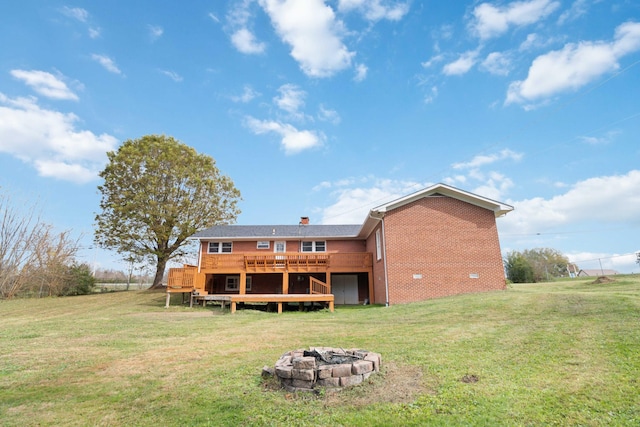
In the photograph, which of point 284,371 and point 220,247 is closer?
point 284,371

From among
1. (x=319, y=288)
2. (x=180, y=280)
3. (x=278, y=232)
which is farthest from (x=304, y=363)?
(x=278, y=232)

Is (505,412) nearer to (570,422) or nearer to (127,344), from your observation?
(570,422)

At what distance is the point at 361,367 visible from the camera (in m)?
4.80

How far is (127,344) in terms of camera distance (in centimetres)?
838

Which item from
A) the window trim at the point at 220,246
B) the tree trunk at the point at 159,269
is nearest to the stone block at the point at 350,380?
the window trim at the point at 220,246

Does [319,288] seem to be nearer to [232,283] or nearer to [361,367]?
[232,283]

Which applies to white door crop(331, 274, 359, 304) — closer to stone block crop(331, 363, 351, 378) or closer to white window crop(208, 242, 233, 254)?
white window crop(208, 242, 233, 254)

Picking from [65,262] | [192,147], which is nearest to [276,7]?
[192,147]

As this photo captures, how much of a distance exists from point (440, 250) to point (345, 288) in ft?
25.6

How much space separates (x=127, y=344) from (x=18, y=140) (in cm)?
1483

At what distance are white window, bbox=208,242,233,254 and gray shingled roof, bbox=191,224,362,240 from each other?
64cm

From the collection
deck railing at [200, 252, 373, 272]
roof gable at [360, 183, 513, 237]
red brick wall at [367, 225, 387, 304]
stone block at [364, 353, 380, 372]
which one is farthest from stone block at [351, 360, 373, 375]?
deck railing at [200, 252, 373, 272]

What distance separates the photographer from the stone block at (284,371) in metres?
4.71

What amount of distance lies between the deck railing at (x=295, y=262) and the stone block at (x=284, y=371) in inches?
567
